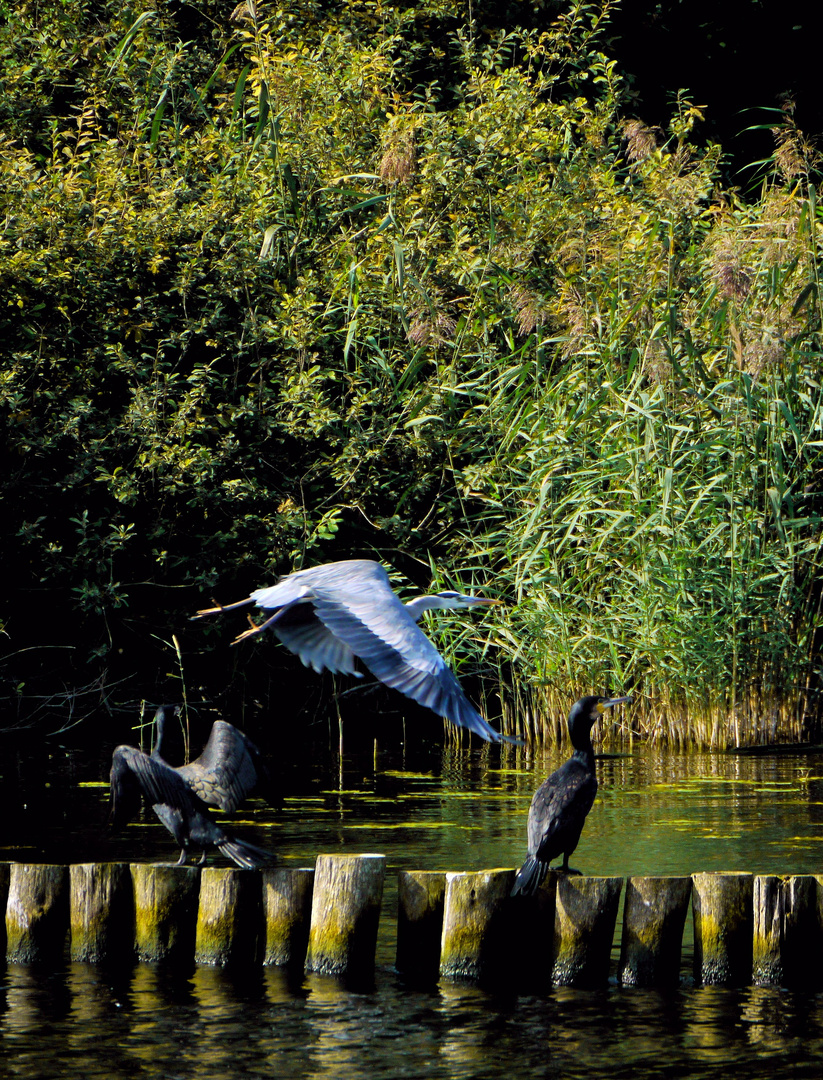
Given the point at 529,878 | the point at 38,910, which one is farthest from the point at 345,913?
the point at 38,910

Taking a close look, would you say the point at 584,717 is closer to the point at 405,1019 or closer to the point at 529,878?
the point at 529,878

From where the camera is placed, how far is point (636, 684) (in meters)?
9.72

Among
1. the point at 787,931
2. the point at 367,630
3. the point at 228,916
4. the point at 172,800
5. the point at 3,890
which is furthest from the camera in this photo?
the point at 367,630

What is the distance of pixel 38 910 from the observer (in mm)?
5094

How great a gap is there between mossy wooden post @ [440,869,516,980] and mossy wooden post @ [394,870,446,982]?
0.26ft

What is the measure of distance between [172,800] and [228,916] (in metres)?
0.53

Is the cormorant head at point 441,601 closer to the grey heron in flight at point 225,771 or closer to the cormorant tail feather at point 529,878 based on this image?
the grey heron in flight at point 225,771

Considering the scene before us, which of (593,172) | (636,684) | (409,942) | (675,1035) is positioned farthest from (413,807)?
(593,172)

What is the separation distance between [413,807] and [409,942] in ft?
9.94

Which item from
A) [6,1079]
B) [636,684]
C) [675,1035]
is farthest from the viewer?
[636,684]

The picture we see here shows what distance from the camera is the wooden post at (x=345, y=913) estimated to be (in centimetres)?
485

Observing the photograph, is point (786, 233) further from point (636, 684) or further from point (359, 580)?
point (359, 580)

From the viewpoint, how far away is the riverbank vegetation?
920 centimetres

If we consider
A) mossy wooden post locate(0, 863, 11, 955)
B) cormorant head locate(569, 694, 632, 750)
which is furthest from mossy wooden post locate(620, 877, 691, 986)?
mossy wooden post locate(0, 863, 11, 955)
